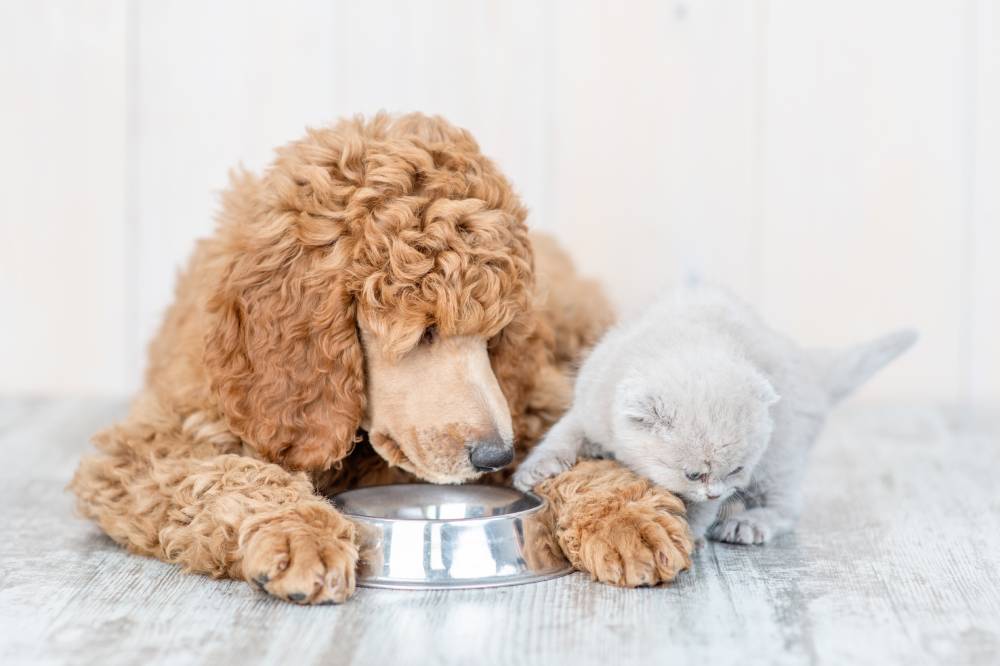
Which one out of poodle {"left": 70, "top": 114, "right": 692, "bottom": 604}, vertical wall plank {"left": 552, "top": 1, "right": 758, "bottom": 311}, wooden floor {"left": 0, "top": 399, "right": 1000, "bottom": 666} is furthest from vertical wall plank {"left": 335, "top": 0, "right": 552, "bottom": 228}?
wooden floor {"left": 0, "top": 399, "right": 1000, "bottom": 666}

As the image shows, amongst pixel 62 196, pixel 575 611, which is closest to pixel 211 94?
pixel 62 196

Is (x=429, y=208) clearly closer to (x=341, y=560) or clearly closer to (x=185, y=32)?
(x=341, y=560)

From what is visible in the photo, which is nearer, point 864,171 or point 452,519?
point 452,519

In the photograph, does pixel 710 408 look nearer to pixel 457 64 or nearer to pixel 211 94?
pixel 457 64

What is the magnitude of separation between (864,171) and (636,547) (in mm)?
3049

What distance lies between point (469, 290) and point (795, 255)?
290cm

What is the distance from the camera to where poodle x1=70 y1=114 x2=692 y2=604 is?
2.70 m

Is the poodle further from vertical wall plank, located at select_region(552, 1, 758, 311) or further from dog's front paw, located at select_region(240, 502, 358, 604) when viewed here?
vertical wall plank, located at select_region(552, 1, 758, 311)

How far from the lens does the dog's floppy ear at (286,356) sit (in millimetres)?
2789

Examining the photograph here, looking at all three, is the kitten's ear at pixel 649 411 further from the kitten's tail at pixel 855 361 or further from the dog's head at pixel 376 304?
the kitten's tail at pixel 855 361

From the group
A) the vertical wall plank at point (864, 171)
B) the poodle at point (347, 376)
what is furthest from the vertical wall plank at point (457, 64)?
the poodle at point (347, 376)

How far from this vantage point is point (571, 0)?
5.18 meters

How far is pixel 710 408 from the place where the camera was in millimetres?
2783

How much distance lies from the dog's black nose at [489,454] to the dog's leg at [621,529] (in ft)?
0.72
